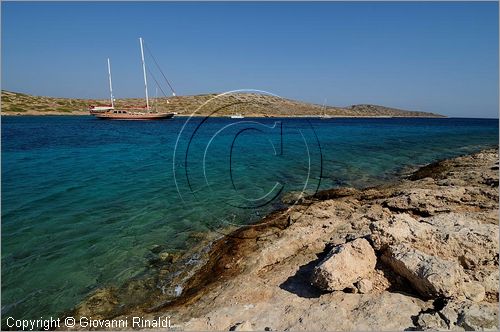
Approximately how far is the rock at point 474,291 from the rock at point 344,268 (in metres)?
1.70

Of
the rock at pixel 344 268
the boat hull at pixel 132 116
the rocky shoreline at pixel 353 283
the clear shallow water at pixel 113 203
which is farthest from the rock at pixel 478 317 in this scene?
the boat hull at pixel 132 116

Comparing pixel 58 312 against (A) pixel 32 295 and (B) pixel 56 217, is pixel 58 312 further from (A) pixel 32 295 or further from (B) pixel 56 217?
(B) pixel 56 217

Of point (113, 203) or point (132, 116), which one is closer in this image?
point (113, 203)

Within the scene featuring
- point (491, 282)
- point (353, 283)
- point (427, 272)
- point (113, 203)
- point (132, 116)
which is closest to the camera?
point (427, 272)

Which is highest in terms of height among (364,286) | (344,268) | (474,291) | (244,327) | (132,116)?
(132,116)

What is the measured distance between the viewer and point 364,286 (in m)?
6.42

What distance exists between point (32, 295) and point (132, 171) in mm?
15248

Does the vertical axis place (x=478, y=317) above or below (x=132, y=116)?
below

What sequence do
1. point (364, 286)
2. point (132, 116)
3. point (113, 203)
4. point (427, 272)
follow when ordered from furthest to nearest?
point (132, 116)
point (113, 203)
point (364, 286)
point (427, 272)

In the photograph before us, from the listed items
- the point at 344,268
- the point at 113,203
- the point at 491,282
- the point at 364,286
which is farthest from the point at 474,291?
the point at 113,203

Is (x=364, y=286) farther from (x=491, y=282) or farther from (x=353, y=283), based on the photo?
(x=491, y=282)

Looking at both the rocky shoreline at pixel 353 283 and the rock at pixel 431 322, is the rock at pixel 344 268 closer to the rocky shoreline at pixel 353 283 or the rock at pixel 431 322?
the rocky shoreline at pixel 353 283

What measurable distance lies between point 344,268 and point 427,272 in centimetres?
156

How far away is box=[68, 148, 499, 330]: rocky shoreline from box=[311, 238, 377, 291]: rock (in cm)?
2
